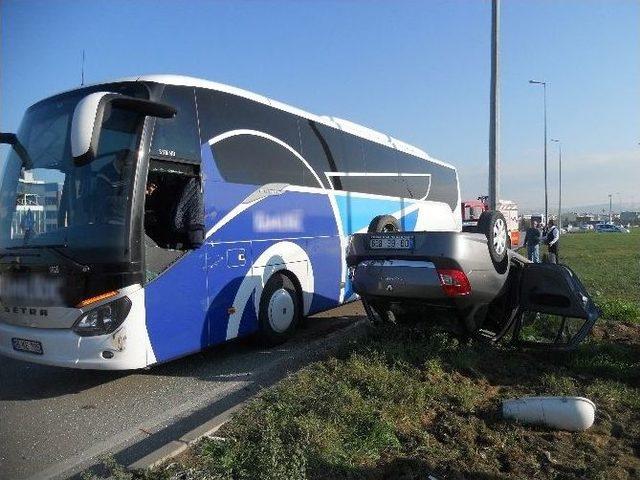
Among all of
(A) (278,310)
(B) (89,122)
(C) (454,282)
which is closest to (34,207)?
(B) (89,122)

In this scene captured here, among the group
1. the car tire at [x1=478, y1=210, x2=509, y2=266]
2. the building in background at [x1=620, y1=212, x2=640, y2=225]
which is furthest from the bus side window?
the building in background at [x1=620, y1=212, x2=640, y2=225]

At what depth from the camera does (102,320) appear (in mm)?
5176

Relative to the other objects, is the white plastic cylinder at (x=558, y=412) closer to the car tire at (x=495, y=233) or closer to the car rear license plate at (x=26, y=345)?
the car tire at (x=495, y=233)

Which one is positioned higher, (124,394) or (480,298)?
(480,298)

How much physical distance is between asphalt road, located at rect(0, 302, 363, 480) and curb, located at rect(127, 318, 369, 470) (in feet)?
0.10

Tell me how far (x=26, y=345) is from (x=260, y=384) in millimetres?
2411

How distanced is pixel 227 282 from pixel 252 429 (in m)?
2.89

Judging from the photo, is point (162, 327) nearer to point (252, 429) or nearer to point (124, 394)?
point (124, 394)

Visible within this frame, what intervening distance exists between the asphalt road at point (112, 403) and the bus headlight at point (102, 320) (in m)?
0.78

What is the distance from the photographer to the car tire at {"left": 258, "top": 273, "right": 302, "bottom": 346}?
7223 millimetres

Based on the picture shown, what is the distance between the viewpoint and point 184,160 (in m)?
6.04

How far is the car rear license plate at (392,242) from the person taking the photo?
5.52m

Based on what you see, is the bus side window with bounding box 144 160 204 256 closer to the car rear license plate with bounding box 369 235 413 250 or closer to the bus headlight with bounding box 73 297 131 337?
the bus headlight with bounding box 73 297 131 337

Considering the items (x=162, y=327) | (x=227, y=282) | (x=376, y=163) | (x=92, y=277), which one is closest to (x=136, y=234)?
(x=92, y=277)
